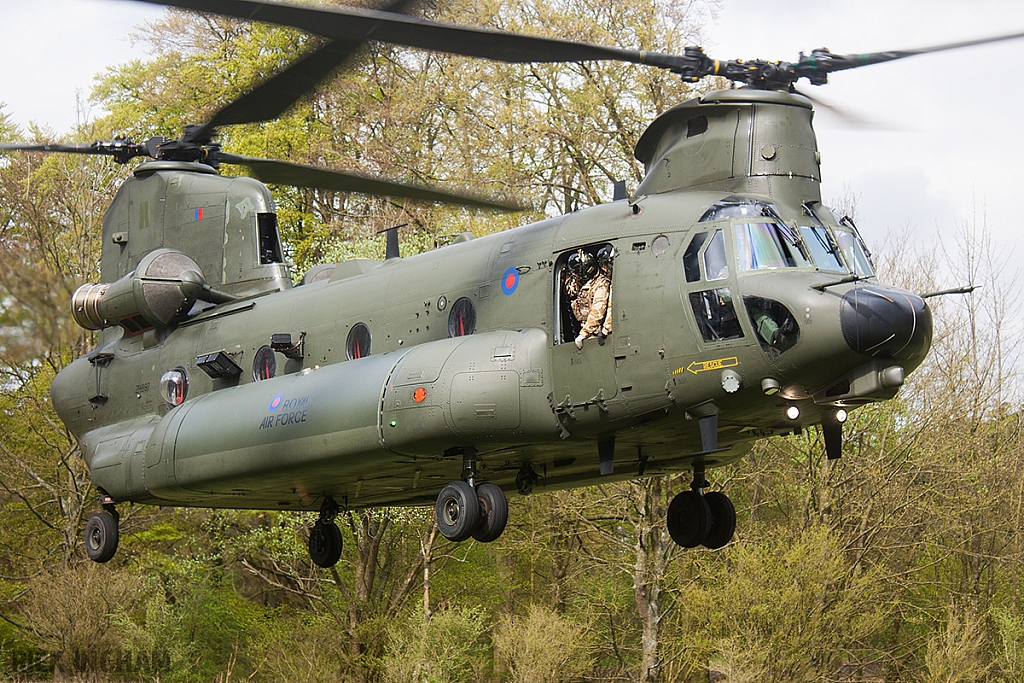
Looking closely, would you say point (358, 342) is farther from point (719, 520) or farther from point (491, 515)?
point (719, 520)

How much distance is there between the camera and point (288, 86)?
1086 centimetres

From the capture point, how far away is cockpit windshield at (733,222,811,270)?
962 cm

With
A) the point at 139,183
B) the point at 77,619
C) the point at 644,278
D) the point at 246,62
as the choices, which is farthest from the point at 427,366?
the point at 246,62

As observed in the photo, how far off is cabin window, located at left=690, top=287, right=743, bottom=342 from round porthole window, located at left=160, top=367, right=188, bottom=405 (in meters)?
7.47

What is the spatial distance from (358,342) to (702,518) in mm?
4130

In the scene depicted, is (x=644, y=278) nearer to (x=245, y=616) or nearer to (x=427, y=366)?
(x=427, y=366)

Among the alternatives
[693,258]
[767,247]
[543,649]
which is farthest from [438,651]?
[767,247]

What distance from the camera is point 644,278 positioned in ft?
33.0

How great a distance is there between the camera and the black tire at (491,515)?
1070 centimetres

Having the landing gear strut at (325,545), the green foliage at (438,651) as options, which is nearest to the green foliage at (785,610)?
the green foliage at (438,651)

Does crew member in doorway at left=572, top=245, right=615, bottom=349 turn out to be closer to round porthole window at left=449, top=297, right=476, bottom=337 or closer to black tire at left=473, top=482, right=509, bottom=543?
round porthole window at left=449, top=297, right=476, bottom=337

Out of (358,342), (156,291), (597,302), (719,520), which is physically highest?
(156,291)

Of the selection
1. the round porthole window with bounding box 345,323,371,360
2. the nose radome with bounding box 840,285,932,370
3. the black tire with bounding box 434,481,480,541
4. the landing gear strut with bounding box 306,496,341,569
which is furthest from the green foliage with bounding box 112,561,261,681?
the nose radome with bounding box 840,285,932,370

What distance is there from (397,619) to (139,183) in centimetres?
1509
